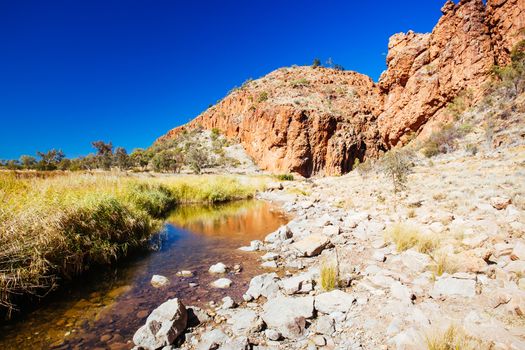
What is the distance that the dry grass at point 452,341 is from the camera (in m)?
2.36

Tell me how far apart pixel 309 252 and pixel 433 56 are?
117 feet

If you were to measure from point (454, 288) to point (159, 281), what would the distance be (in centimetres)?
472

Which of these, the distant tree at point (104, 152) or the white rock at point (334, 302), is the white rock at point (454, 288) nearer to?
the white rock at point (334, 302)

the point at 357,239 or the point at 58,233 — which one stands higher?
the point at 58,233

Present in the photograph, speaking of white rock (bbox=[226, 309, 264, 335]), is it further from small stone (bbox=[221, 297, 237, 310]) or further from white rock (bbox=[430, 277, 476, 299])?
white rock (bbox=[430, 277, 476, 299])

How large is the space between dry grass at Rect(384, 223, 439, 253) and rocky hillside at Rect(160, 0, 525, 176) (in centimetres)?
2763

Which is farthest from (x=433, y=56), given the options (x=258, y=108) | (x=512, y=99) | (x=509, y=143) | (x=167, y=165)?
(x=167, y=165)

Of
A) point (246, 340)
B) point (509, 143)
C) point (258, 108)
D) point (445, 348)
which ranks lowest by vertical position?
point (246, 340)

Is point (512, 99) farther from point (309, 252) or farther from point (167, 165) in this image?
point (167, 165)

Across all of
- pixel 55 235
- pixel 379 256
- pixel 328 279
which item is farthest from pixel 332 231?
pixel 55 235

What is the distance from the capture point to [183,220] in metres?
11.6

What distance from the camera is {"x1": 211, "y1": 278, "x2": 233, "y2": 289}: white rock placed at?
4.93 meters

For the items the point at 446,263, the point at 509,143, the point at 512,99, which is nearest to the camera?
the point at 446,263

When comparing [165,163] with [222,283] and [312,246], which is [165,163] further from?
[222,283]
